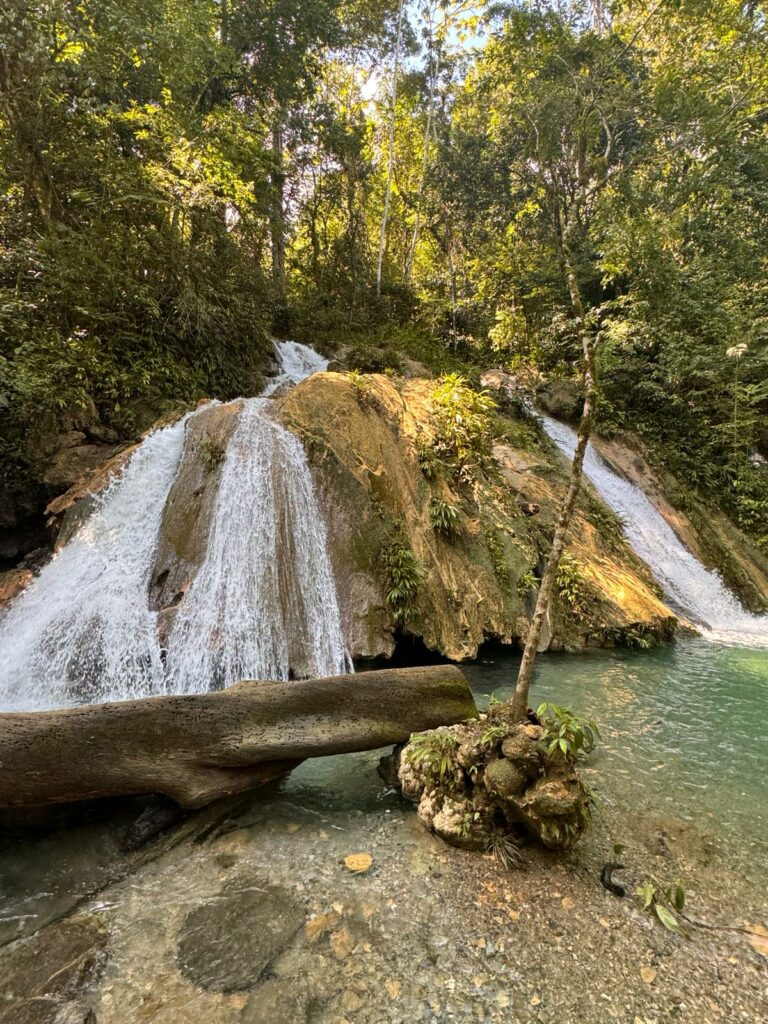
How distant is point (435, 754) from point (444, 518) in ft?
16.2

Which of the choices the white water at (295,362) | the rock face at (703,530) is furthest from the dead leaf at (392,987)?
the white water at (295,362)

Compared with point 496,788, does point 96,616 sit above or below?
above

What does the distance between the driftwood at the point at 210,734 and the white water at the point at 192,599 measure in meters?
2.34

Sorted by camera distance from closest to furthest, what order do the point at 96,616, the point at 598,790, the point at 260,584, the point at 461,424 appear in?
the point at 598,790 < the point at 96,616 < the point at 260,584 < the point at 461,424

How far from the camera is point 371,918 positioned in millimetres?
2984

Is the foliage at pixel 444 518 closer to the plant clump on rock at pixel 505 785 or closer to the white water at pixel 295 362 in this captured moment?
the plant clump on rock at pixel 505 785

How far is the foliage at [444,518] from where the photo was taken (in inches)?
331

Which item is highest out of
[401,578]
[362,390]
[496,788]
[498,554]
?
[362,390]

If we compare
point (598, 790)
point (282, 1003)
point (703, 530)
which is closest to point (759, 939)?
point (598, 790)

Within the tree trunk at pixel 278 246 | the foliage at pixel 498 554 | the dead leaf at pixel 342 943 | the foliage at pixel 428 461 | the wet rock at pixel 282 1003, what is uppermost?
the tree trunk at pixel 278 246

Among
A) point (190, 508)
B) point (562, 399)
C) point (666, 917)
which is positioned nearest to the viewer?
point (666, 917)

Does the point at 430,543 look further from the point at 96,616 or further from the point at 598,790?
the point at 96,616

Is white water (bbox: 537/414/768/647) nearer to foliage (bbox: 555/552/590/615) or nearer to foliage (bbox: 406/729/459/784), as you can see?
foliage (bbox: 555/552/590/615)

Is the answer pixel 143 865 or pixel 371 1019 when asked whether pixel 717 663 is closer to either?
pixel 371 1019
